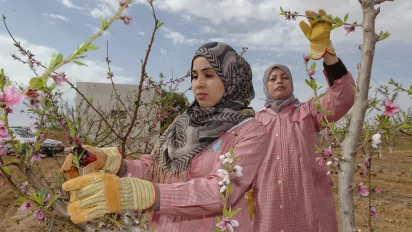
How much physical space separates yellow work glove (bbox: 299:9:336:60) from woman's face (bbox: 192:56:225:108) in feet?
2.68

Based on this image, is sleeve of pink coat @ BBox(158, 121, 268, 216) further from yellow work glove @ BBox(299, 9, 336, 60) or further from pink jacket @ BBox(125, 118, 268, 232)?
yellow work glove @ BBox(299, 9, 336, 60)

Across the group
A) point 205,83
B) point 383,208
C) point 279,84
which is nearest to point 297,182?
point 279,84

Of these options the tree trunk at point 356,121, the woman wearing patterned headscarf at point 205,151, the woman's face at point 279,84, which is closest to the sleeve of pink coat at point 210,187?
the woman wearing patterned headscarf at point 205,151

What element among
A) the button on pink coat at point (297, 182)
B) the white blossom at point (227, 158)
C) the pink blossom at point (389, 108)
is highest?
the pink blossom at point (389, 108)

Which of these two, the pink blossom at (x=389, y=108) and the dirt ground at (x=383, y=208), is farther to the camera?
the dirt ground at (x=383, y=208)

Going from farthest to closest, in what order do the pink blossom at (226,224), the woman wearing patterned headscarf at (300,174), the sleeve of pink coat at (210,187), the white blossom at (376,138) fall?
1. the woman wearing patterned headscarf at (300,174)
2. the white blossom at (376,138)
3. the pink blossom at (226,224)
4. the sleeve of pink coat at (210,187)

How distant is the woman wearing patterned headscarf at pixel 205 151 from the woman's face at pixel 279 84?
1.33m

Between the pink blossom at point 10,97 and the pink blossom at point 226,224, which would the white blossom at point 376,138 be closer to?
the pink blossom at point 226,224

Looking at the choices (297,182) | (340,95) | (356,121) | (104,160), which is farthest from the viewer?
(297,182)

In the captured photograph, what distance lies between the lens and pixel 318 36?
2.19 meters

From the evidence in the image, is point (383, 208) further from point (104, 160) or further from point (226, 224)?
point (104, 160)

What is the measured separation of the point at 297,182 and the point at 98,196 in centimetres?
204

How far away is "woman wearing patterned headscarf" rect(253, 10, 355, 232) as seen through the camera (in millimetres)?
2666

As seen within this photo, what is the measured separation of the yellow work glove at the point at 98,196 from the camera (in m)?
1.10
